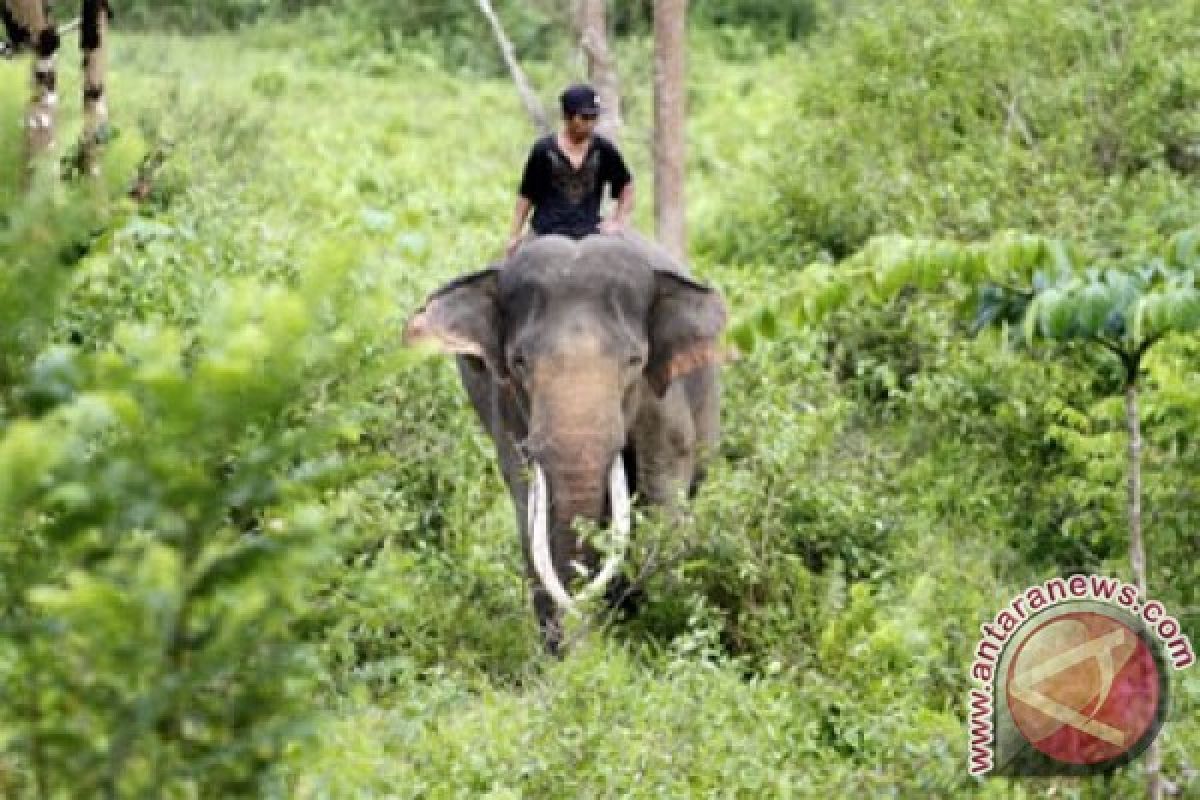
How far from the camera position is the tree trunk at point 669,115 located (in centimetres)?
1266

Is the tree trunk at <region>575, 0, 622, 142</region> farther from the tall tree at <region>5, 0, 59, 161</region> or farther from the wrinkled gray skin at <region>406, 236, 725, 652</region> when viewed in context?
the tall tree at <region>5, 0, 59, 161</region>

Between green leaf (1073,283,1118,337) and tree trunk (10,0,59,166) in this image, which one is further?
tree trunk (10,0,59,166)

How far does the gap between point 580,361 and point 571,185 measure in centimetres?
95

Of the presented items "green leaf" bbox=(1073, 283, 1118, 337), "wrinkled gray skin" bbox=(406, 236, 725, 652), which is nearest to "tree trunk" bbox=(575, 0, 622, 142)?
"wrinkled gray skin" bbox=(406, 236, 725, 652)

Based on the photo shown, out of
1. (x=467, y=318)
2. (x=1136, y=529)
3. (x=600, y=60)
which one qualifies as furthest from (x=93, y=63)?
(x=1136, y=529)

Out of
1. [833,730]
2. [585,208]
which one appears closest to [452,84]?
[585,208]

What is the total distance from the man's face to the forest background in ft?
3.74

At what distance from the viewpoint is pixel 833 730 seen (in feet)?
23.2

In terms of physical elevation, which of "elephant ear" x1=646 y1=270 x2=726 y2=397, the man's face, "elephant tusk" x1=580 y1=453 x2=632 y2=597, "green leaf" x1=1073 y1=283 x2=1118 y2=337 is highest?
"green leaf" x1=1073 y1=283 x2=1118 y2=337

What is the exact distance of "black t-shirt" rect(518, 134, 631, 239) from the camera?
28.8 feet

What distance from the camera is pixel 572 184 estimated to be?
Result: 8820 millimetres

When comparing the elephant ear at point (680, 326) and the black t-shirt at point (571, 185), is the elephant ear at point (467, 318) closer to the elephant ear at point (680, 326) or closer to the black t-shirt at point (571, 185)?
the black t-shirt at point (571, 185)

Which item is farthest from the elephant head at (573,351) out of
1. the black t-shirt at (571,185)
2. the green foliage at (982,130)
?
the green foliage at (982,130)

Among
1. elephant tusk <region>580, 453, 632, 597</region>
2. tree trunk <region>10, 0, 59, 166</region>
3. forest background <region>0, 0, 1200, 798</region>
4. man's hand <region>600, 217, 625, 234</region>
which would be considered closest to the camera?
forest background <region>0, 0, 1200, 798</region>
